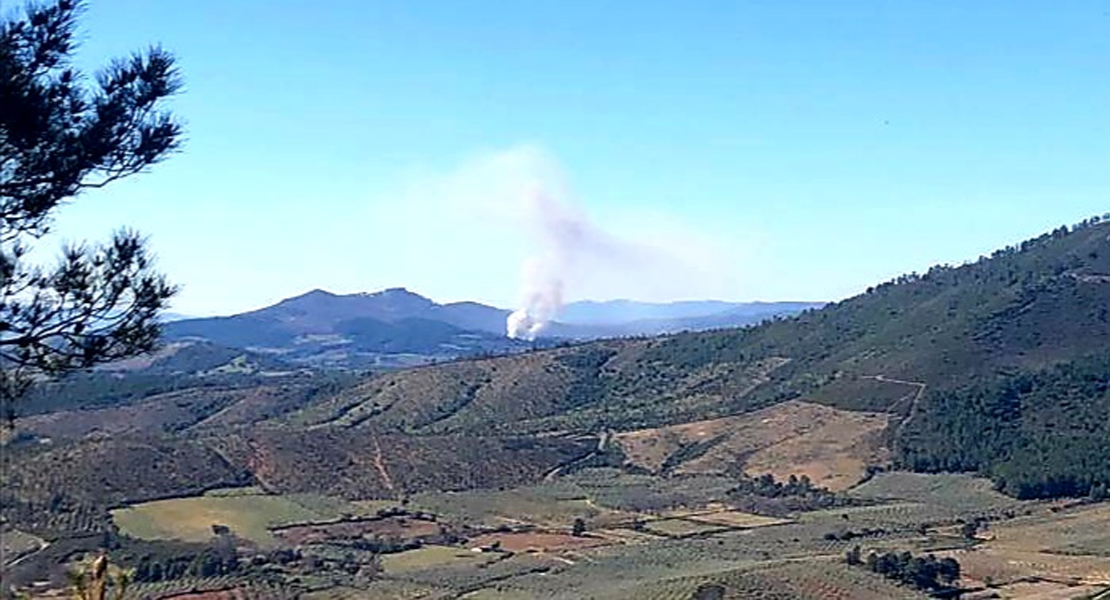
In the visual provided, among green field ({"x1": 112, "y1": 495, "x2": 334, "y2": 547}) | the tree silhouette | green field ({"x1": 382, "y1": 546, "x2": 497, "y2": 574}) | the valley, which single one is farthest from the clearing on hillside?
the tree silhouette

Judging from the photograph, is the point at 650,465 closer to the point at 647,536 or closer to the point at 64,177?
the point at 647,536

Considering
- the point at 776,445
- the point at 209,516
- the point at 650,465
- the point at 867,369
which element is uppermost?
the point at 867,369

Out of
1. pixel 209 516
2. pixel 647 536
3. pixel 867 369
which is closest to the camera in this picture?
pixel 647 536

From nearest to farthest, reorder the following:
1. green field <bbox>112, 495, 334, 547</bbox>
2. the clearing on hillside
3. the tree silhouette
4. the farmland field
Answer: the tree silhouette → the farmland field → green field <bbox>112, 495, 334, 547</bbox> → the clearing on hillside

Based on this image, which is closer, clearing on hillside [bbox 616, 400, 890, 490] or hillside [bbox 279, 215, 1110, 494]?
clearing on hillside [bbox 616, 400, 890, 490]

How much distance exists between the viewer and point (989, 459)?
7625 cm

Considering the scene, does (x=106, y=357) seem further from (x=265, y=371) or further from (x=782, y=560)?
(x=265, y=371)

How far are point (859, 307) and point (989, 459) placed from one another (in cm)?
4522

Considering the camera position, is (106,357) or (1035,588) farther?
(1035,588)

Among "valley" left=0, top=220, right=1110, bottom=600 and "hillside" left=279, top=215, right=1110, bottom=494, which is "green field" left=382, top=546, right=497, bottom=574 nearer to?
"valley" left=0, top=220, right=1110, bottom=600

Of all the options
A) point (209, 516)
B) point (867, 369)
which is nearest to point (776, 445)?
point (867, 369)

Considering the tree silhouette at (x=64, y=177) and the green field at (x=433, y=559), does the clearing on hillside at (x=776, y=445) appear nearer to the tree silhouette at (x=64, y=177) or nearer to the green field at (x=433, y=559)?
the green field at (x=433, y=559)


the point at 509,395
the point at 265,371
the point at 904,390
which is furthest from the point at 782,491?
the point at 265,371

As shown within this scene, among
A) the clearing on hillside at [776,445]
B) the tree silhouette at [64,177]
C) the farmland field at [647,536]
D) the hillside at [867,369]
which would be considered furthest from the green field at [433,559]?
the tree silhouette at [64,177]
